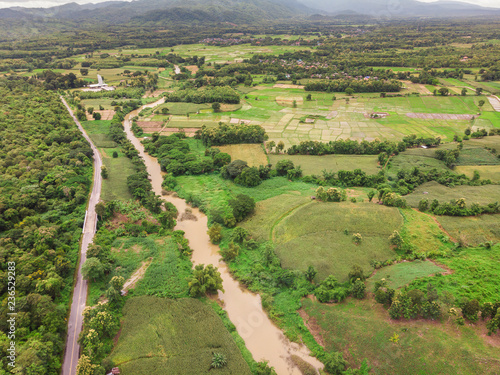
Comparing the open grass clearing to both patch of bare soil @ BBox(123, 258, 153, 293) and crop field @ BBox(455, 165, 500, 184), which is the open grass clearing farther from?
crop field @ BBox(455, 165, 500, 184)

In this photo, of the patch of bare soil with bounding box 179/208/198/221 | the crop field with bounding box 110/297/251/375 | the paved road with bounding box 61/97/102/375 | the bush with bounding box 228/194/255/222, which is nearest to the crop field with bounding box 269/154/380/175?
the bush with bounding box 228/194/255/222

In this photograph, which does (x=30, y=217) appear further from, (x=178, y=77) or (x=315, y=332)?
(x=178, y=77)

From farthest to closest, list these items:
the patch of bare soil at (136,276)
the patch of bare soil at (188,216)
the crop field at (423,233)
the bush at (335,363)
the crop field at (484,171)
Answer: the crop field at (484,171) → the patch of bare soil at (188,216) → the crop field at (423,233) → the patch of bare soil at (136,276) → the bush at (335,363)

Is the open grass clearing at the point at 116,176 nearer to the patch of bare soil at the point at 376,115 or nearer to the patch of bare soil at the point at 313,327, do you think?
the patch of bare soil at the point at 313,327

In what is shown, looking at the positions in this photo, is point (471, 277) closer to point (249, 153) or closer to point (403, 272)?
point (403, 272)

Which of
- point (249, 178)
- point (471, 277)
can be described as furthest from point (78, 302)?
point (471, 277)

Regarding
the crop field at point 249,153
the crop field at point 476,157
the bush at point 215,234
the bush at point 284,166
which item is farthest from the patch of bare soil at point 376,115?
the bush at point 215,234
